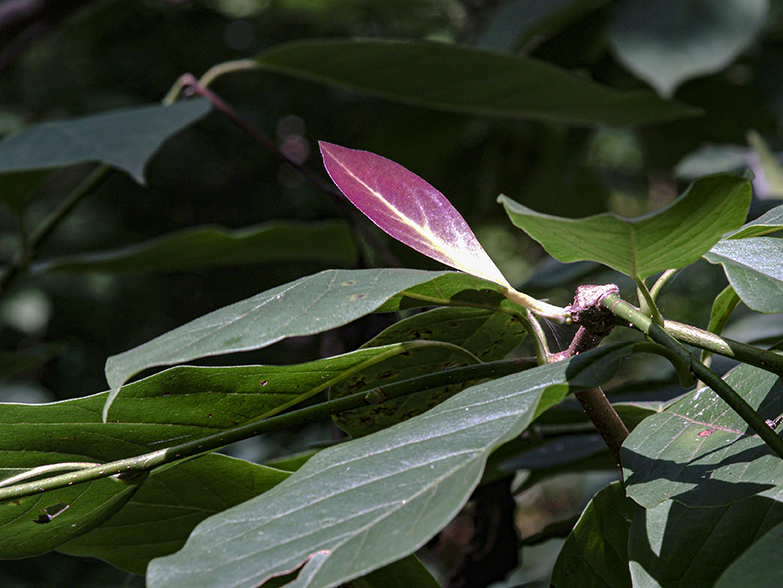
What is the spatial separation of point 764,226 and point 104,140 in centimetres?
56

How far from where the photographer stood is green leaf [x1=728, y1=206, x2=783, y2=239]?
1.03 feet

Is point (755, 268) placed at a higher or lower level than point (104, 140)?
lower

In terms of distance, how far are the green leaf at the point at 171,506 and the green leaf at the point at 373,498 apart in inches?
3.7

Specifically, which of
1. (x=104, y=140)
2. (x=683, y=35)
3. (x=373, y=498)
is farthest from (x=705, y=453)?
(x=683, y=35)

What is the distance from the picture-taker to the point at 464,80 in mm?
829

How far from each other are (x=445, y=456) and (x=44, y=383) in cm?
162

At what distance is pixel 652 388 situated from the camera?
59 centimetres

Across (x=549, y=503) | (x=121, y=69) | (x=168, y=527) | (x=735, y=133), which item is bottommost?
(x=549, y=503)

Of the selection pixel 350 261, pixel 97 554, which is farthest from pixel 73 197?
pixel 97 554

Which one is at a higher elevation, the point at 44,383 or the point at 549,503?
the point at 44,383

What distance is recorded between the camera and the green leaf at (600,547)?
34cm

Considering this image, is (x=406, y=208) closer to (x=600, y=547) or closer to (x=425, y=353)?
(x=425, y=353)

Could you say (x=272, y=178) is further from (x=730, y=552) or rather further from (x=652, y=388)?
(x=730, y=552)

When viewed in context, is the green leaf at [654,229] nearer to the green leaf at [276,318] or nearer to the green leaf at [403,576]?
the green leaf at [276,318]
